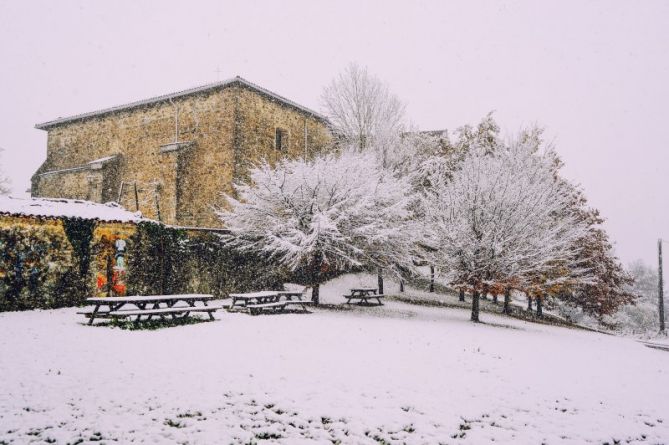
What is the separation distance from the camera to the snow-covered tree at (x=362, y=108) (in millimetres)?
24438

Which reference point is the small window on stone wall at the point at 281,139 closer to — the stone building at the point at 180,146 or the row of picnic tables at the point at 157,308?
the stone building at the point at 180,146

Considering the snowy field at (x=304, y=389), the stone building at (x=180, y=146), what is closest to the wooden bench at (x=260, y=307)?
the snowy field at (x=304, y=389)

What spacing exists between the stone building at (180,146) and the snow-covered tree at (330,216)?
5.76 m

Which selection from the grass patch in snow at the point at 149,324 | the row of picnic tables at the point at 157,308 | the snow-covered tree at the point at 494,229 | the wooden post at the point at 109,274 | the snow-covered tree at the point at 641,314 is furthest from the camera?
the snow-covered tree at the point at 641,314

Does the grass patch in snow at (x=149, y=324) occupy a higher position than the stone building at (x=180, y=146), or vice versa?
the stone building at (x=180, y=146)

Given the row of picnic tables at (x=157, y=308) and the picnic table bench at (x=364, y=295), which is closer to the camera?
the row of picnic tables at (x=157, y=308)

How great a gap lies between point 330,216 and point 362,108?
39.0ft

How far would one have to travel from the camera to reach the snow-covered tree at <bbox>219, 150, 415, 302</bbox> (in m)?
14.5

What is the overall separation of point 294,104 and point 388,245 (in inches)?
490

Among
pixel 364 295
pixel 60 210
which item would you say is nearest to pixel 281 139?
pixel 364 295

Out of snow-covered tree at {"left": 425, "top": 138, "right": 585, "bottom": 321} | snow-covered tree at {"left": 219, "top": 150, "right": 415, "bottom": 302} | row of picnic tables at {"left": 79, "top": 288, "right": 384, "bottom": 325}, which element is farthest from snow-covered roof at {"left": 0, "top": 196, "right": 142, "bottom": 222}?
snow-covered tree at {"left": 425, "top": 138, "right": 585, "bottom": 321}

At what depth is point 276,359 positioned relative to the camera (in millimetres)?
7082

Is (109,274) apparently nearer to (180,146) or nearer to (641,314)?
(180,146)

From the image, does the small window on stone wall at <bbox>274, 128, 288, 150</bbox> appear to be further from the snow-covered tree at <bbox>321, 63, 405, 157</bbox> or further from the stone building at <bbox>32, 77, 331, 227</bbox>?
the snow-covered tree at <bbox>321, 63, 405, 157</bbox>
